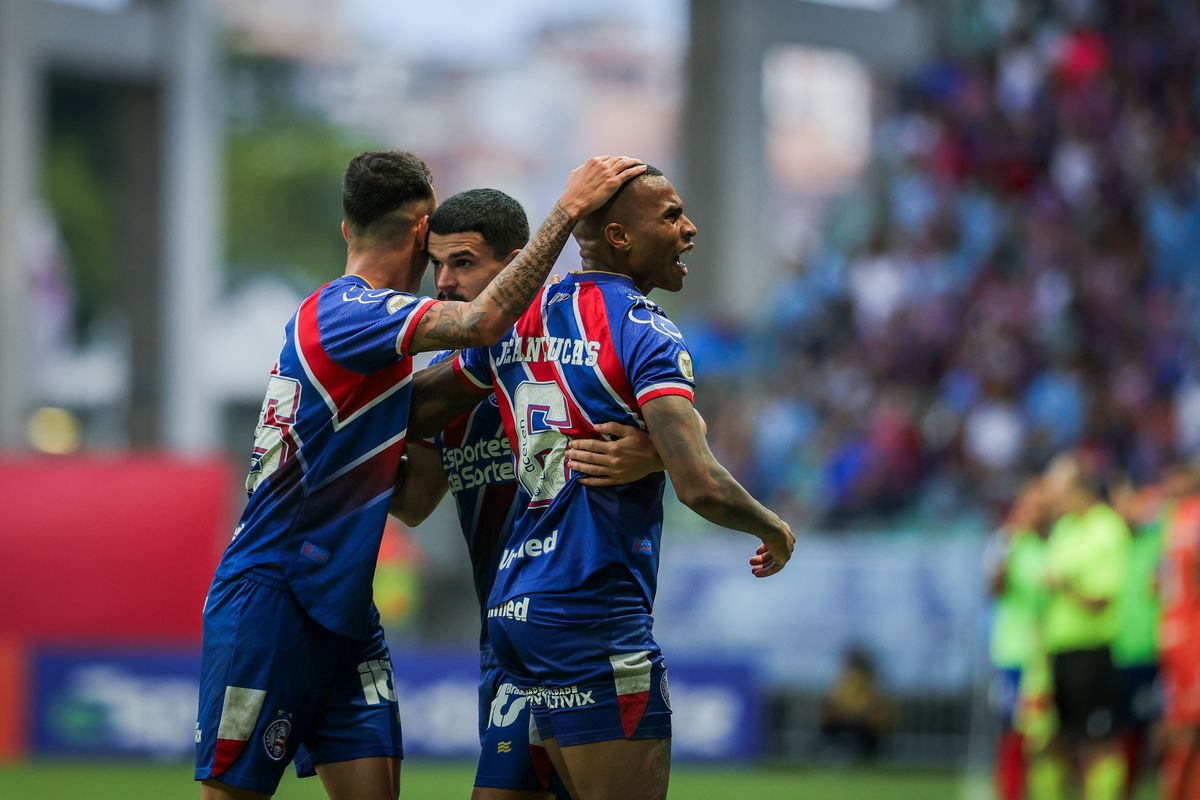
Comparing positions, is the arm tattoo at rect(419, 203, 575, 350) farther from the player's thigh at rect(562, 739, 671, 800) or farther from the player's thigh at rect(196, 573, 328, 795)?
the player's thigh at rect(562, 739, 671, 800)

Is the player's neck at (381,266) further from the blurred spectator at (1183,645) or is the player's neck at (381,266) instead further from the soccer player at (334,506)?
the blurred spectator at (1183,645)

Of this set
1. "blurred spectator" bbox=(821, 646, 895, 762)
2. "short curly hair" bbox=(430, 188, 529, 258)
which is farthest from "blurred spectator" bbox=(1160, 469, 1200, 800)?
"short curly hair" bbox=(430, 188, 529, 258)

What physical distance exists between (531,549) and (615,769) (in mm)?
636

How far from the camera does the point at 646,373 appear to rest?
4.43 meters

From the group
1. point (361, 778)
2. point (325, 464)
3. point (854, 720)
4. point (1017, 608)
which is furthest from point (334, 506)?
point (854, 720)

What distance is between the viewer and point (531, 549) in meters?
4.65

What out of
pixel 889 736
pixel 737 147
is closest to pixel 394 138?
pixel 737 147

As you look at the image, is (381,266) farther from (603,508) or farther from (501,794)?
(501,794)

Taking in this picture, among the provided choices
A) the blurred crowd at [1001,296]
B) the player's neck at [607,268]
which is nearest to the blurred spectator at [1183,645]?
the blurred crowd at [1001,296]

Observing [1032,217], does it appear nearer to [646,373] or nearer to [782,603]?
[782,603]

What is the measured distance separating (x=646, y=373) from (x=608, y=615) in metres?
0.66

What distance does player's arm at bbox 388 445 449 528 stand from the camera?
18.2 feet

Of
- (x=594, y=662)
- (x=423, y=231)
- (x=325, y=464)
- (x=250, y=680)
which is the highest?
(x=423, y=231)

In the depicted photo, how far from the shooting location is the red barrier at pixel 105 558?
50.9 feet
